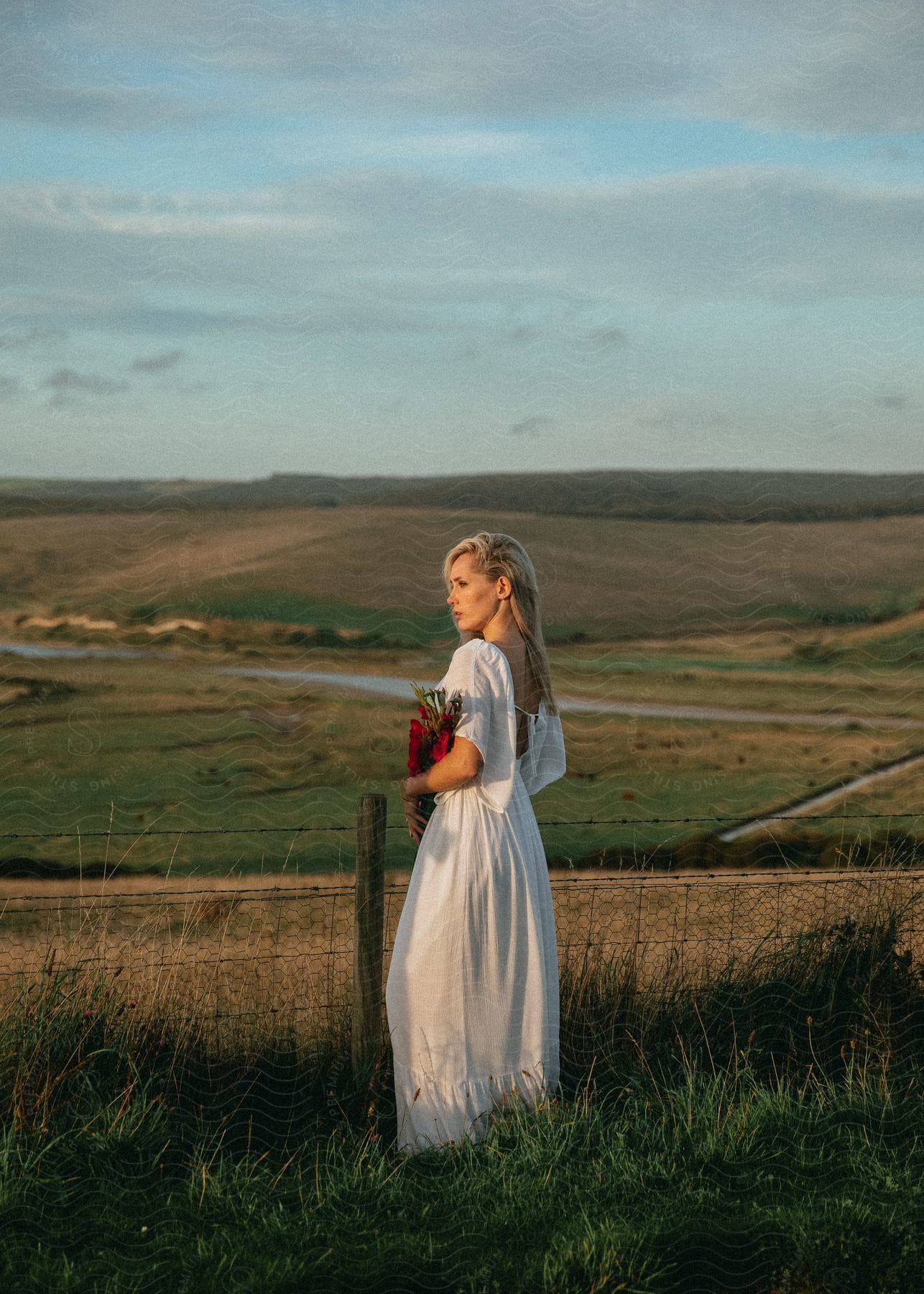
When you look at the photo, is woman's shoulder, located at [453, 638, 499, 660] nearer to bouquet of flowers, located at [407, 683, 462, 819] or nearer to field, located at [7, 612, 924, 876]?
bouquet of flowers, located at [407, 683, 462, 819]

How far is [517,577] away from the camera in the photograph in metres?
4.13

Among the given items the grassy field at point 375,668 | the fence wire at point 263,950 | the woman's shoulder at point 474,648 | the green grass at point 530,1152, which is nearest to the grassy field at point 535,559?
the grassy field at point 375,668

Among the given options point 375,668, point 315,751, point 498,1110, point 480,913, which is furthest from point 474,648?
point 315,751

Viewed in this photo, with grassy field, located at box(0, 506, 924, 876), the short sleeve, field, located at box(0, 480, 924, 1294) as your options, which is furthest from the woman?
grassy field, located at box(0, 506, 924, 876)

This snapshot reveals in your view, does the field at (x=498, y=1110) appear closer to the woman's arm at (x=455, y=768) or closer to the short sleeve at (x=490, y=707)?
the woman's arm at (x=455, y=768)

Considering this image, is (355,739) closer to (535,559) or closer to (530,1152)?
(535,559)

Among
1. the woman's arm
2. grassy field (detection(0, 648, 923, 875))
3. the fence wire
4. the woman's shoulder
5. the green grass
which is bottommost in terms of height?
grassy field (detection(0, 648, 923, 875))

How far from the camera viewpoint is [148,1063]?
4.55 m

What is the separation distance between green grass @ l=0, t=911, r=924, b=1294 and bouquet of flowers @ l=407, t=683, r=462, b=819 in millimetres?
1070

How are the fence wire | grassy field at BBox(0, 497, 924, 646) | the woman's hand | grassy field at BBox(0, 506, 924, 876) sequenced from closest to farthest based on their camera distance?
the woman's hand
the fence wire
grassy field at BBox(0, 497, 924, 646)
grassy field at BBox(0, 506, 924, 876)

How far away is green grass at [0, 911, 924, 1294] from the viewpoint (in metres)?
3.33

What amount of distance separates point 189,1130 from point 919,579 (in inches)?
427

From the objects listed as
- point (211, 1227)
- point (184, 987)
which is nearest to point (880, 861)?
point (184, 987)

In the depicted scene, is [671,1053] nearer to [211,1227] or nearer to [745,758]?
[211,1227]
